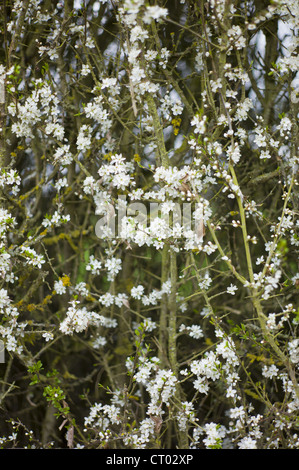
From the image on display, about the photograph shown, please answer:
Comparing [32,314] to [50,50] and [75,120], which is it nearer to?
[75,120]

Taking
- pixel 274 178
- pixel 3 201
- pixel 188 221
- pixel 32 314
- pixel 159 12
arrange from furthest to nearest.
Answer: pixel 32 314
pixel 274 178
pixel 3 201
pixel 188 221
pixel 159 12

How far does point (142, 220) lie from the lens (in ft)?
8.13

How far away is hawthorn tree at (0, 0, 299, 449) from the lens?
218 centimetres

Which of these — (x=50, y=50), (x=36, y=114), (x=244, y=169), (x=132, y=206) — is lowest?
(x=132, y=206)

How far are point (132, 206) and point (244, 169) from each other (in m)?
0.71

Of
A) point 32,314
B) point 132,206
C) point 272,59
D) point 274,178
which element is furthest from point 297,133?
point 32,314

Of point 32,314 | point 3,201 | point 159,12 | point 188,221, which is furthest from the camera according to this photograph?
point 32,314

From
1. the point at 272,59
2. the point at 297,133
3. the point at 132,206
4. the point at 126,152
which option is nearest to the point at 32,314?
the point at 132,206

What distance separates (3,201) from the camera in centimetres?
247

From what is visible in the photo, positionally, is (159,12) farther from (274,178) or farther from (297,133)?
(274,178)

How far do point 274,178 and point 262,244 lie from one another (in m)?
0.41

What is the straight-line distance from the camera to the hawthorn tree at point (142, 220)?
2182 millimetres

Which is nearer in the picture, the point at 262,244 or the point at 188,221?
the point at 188,221

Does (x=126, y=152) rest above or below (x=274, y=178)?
above
